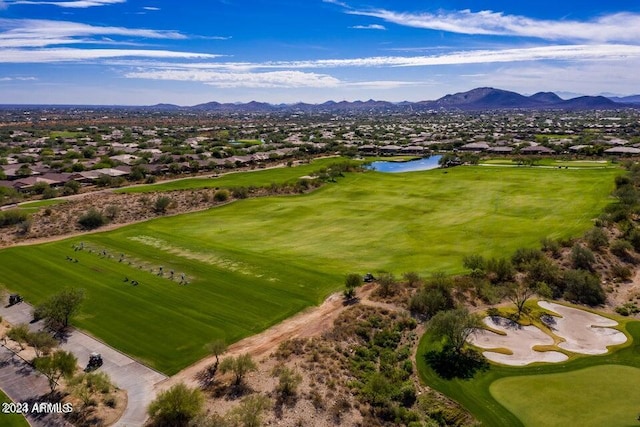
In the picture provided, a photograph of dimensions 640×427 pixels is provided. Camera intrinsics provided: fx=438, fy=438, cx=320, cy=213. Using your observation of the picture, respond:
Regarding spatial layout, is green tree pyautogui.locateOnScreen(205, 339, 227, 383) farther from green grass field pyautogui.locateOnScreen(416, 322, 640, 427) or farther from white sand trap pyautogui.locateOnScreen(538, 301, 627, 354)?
white sand trap pyautogui.locateOnScreen(538, 301, 627, 354)

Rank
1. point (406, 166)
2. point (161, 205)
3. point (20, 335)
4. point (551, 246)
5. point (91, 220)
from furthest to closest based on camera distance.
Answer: point (406, 166), point (161, 205), point (91, 220), point (551, 246), point (20, 335)

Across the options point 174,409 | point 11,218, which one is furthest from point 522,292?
point 11,218

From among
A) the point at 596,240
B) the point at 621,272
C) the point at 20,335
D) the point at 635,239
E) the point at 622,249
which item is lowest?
the point at 621,272

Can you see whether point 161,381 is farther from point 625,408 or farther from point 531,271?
point 531,271

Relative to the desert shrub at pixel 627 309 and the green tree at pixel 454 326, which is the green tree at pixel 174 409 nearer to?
the green tree at pixel 454 326

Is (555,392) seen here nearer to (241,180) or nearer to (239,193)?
(239,193)
